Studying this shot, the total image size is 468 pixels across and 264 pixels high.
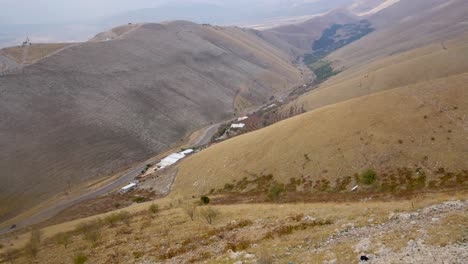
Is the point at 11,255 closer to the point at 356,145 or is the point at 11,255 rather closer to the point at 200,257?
the point at 200,257

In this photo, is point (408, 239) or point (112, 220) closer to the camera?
point (408, 239)

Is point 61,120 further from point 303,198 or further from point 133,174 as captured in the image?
point 303,198

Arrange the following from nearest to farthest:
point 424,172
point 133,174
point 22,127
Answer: point 424,172, point 133,174, point 22,127

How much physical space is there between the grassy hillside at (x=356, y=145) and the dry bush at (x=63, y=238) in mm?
28019

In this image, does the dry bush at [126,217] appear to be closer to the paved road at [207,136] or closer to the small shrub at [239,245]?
the small shrub at [239,245]

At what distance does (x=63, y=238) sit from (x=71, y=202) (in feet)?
193

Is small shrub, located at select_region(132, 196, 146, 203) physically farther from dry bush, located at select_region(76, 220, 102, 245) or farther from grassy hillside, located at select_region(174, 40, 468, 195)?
dry bush, located at select_region(76, 220, 102, 245)

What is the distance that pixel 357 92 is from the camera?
151375 millimetres

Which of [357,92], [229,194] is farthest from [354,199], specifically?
[357,92]

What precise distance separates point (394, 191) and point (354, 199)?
6.54 metres

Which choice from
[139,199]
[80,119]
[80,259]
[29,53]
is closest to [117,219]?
[80,259]

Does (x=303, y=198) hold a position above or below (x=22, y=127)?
below

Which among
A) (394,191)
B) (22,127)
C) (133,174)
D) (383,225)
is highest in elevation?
(22,127)

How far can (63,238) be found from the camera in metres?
46.3
